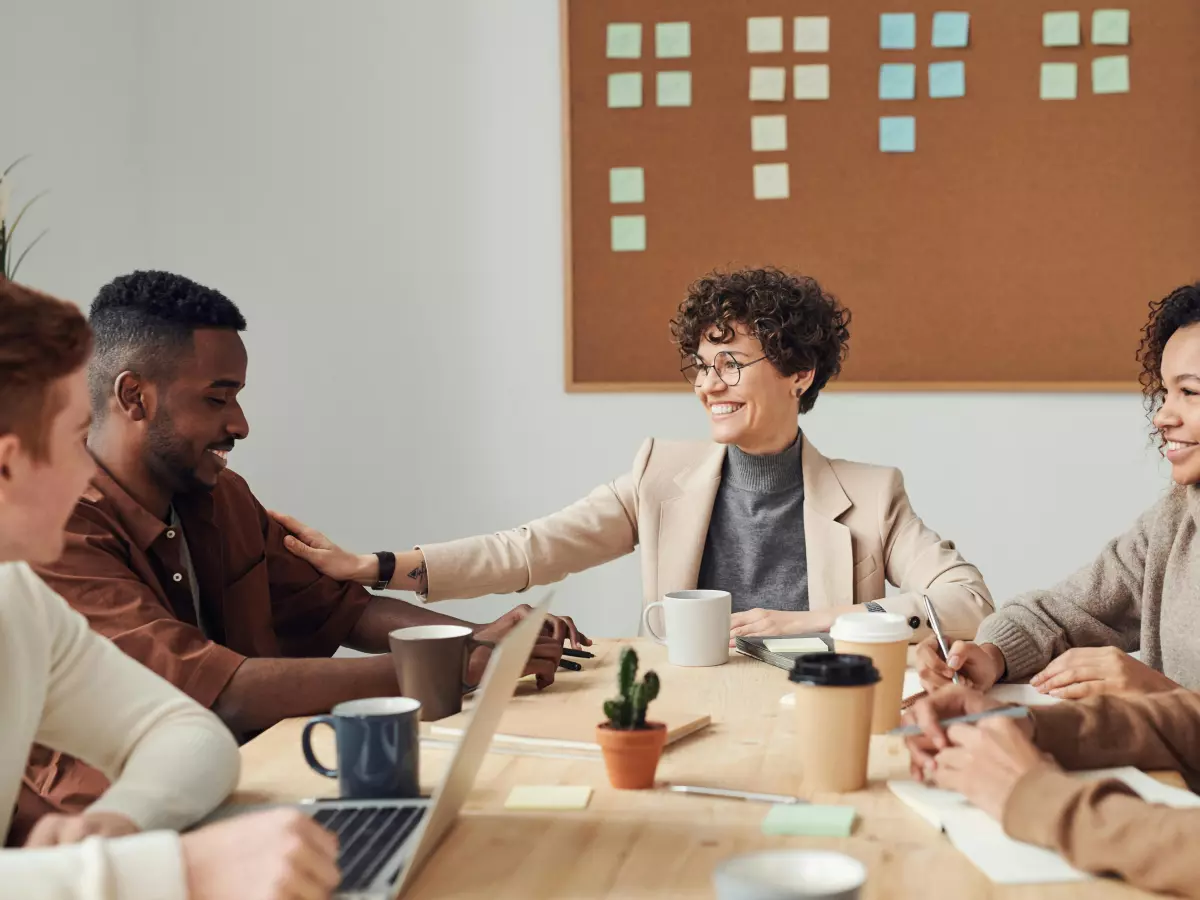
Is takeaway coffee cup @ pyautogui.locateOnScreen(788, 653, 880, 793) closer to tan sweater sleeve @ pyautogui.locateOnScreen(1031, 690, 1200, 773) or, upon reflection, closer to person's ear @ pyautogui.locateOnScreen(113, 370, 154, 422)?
tan sweater sleeve @ pyautogui.locateOnScreen(1031, 690, 1200, 773)

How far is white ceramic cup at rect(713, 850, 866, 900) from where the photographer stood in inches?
30.0

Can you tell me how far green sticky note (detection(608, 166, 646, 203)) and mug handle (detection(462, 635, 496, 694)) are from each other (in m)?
1.95

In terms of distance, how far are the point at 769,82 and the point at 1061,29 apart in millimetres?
736

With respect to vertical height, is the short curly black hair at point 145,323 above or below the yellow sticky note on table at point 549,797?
above

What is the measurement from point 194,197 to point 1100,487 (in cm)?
254

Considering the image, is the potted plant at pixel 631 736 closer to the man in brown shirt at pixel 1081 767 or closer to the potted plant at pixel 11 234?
the man in brown shirt at pixel 1081 767

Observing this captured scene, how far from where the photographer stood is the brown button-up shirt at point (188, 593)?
4.94 ft

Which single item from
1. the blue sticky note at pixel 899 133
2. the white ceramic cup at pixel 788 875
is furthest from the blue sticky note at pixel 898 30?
the white ceramic cup at pixel 788 875

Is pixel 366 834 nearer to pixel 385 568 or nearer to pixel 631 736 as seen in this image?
pixel 631 736

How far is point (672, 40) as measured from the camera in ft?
10.7

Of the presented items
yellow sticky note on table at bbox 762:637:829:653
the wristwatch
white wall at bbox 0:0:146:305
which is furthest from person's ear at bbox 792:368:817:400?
white wall at bbox 0:0:146:305

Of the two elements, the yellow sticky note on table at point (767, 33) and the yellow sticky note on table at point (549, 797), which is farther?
the yellow sticky note on table at point (767, 33)

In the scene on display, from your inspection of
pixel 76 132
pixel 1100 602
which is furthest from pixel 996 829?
pixel 76 132

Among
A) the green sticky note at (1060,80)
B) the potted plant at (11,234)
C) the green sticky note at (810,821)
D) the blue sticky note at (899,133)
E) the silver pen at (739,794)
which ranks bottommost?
the silver pen at (739,794)
